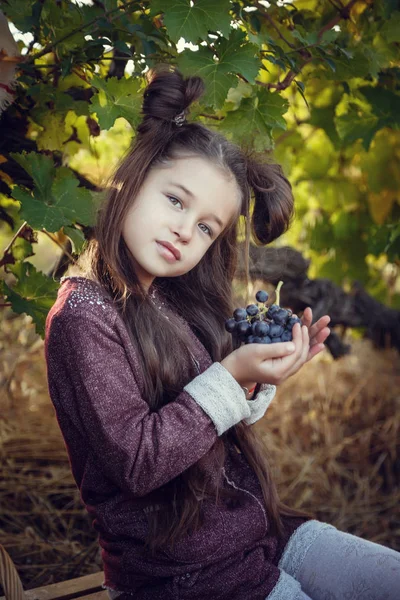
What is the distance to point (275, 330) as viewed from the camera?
56.6 inches

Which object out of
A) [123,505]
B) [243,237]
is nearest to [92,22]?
→ [243,237]

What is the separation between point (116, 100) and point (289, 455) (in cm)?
208

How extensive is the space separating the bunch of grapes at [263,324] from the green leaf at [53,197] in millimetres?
416

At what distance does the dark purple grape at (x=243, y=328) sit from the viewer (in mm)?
1455

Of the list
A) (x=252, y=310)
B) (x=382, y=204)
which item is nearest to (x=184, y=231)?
Answer: (x=252, y=310)

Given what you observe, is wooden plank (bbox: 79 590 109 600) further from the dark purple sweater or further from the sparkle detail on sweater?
the sparkle detail on sweater

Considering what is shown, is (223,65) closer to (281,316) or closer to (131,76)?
(131,76)

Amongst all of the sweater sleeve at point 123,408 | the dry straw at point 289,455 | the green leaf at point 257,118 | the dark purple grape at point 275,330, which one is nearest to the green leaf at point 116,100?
the green leaf at point 257,118

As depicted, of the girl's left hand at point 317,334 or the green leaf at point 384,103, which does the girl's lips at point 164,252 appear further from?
→ the green leaf at point 384,103

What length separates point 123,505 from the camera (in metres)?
1.46

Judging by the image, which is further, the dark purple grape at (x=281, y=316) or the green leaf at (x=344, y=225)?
the green leaf at (x=344, y=225)

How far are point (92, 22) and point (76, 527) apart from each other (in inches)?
70.5

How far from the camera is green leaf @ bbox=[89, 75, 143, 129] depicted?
1.56m

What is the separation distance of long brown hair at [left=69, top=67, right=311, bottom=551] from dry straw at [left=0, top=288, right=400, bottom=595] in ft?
3.12
